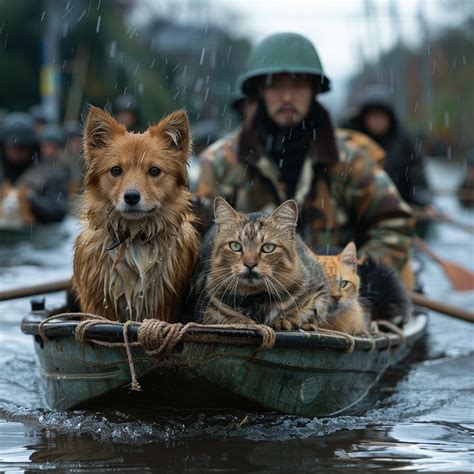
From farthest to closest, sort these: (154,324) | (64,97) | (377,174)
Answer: (64,97)
(377,174)
(154,324)

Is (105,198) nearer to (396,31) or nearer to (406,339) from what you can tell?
(406,339)

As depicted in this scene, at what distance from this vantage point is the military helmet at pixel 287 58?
362 inches

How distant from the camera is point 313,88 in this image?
9.50 metres

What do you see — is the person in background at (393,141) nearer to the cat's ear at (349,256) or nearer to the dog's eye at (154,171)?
the cat's ear at (349,256)

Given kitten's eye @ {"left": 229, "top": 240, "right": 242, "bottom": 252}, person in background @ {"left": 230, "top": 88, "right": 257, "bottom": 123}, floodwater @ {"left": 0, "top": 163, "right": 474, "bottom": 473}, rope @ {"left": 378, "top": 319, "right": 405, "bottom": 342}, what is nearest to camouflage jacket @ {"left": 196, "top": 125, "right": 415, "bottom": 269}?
person in background @ {"left": 230, "top": 88, "right": 257, "bottom": 123}

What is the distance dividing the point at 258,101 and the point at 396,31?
139 feet

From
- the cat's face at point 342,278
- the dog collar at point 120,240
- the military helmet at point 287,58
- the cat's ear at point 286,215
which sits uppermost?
the military helmet at point 287,58

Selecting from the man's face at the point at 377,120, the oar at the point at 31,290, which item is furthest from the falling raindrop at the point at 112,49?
the oar at the point at 31,290

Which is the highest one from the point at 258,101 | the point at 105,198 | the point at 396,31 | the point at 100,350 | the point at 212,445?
the point at 396,31

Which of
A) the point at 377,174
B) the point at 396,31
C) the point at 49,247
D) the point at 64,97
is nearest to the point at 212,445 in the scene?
the point at 377,174

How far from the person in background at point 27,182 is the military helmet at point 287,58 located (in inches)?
334

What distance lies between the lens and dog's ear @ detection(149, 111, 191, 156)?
6.48m

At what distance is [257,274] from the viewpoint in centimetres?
626

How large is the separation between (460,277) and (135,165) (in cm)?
773
